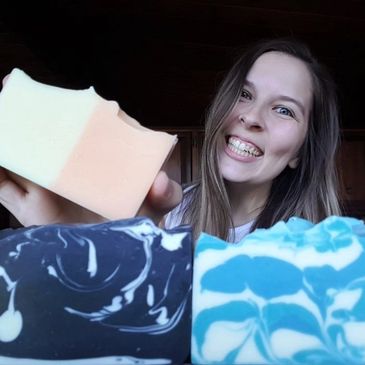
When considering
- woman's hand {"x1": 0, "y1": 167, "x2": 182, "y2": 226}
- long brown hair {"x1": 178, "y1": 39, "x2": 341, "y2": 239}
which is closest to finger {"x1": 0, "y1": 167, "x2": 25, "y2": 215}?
woman's hand {"x1": 0, "y1": 167, "x2": 182, "y2": 226}

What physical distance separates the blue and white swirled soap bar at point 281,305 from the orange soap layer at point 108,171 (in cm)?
9

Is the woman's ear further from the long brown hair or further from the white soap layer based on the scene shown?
the white soap layer

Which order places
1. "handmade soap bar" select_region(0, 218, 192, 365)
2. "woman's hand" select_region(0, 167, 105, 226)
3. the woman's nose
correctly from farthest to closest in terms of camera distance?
the woman's nose → "woman's hand" select_region(0, 167, 105, 226) → "handmade soap bar" select_region(0, 218, 192, 365)

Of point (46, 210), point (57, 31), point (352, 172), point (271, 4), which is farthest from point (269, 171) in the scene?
point (352, 172)

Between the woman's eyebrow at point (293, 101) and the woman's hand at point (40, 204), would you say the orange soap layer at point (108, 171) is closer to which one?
the woman's hand at point (40, 204)

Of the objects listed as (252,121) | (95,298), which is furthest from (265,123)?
(95,298)

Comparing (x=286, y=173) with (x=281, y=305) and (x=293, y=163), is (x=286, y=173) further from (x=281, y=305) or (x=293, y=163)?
(x=281, y=305)

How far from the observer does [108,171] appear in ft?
1.29

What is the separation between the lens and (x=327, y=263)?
341mm

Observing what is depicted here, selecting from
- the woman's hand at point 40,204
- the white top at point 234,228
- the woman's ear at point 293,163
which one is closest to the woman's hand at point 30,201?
the woman's hand at point 40,204

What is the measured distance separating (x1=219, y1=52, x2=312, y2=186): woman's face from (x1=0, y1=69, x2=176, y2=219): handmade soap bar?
43 cm

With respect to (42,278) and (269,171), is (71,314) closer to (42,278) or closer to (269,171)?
(42,278)

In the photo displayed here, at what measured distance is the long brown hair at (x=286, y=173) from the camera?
83 cm

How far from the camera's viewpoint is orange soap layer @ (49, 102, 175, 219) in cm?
39
